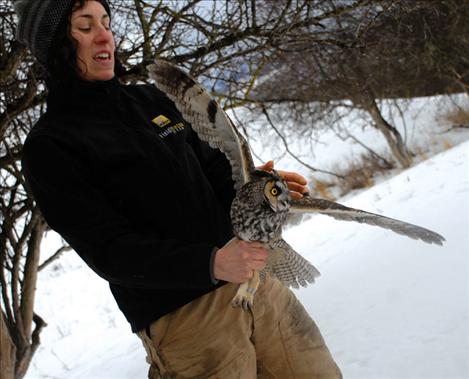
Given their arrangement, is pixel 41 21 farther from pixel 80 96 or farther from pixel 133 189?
pixel 133 189

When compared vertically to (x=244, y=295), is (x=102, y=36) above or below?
above

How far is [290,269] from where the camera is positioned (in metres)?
1.67

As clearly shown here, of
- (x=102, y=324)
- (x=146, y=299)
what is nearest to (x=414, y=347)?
(x=146, y=299)

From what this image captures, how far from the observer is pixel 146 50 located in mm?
2787

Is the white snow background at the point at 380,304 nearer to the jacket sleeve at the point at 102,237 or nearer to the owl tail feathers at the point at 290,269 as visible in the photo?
the owl tail feathers at the point at 290,269

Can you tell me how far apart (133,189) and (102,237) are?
19cm

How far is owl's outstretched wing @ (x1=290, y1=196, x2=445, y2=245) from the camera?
1.34 metres

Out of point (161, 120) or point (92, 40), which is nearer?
point (92, 40)

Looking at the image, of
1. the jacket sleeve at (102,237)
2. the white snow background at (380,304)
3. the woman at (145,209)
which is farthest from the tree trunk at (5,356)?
the jacket sleeve at (102,237)

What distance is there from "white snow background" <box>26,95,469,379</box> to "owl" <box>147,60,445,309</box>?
130cm

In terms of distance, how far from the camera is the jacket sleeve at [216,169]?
5.53 ft

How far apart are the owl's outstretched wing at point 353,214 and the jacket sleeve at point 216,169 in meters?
0.38

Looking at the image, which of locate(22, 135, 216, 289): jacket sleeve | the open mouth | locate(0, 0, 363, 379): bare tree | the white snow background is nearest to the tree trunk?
locate(0, 0, 363, 379): bare tree

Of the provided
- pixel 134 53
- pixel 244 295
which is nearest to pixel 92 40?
pixel 244 295
